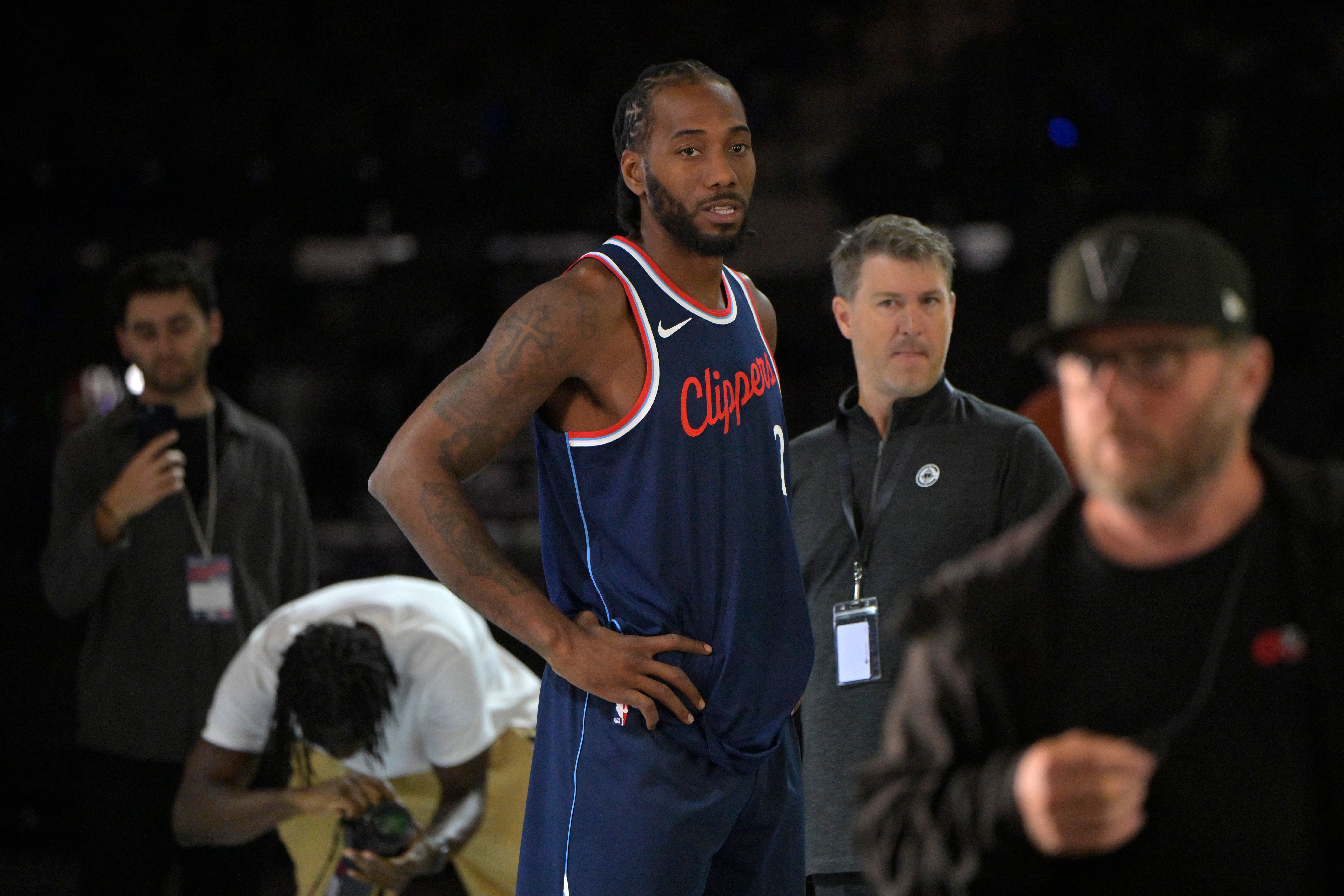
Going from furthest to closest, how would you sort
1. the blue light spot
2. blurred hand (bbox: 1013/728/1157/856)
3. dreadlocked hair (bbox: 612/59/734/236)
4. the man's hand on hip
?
the blue light spot → dreadlocked hair (bbox: 612/59/734/236) → the man's hand on hip → blurred hand (bbox: 1013/728/1157/856)

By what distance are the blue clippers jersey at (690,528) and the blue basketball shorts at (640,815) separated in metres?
0.05

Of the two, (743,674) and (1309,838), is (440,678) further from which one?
(1309,838)

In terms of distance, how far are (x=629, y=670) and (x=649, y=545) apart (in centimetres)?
18

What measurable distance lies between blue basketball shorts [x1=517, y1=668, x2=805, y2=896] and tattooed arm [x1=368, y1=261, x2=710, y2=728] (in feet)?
0.29

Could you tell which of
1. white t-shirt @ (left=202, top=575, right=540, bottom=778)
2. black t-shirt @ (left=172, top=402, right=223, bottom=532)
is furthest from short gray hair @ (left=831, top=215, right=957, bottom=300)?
black t-shirt @ (left=172, top=402, right=223, bottom=532)

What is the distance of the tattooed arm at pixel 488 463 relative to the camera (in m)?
1.89

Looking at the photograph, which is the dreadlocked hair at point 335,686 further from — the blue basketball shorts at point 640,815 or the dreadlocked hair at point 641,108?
the dreadlocked hair at point 641,108

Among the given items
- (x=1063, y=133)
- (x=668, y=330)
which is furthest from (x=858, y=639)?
(x=1063, y=133)

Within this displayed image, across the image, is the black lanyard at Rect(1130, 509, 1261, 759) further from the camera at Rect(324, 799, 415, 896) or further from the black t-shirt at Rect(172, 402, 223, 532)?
the black t-shirt at Rect(172, 402, 223, 532)

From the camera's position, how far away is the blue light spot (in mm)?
6410

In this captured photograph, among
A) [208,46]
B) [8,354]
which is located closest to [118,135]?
[208,46]

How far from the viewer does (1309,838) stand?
1051 mm

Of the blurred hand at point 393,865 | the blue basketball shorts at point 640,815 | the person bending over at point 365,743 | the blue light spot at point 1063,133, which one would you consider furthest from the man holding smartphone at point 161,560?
the blue light spot at point 1063,133

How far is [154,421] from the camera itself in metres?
3.30
